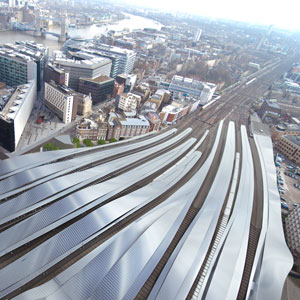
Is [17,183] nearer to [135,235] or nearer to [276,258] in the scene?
[135,235]

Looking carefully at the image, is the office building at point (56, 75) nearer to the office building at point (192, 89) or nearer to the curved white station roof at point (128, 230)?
the curved white station roof at point (128, 230)

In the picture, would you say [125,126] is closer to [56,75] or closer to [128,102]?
[128,102]

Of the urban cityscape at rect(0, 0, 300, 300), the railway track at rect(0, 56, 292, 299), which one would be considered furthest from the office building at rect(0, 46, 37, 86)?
the railway track at rect(0, 56, 292, 299)

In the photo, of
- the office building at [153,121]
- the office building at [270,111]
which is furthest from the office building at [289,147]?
the office building at [153,121]

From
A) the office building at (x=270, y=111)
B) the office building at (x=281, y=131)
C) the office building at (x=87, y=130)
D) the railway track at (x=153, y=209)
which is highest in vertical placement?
the office building at (x=270, y=111)

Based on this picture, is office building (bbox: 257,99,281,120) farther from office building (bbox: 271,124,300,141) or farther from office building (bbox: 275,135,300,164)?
office building (bbox: 275,135,300,164)

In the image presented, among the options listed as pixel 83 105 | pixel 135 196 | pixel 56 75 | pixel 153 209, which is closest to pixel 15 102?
pixel 83 105
